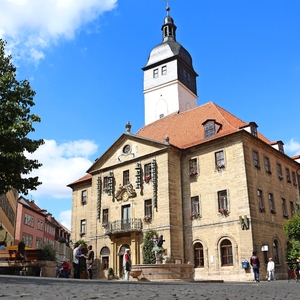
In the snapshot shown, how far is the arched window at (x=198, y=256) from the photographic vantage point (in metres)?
30.4

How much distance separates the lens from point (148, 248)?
31.0 metres

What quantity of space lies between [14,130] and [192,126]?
67.0 feet

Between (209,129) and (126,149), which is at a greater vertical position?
(209,129)

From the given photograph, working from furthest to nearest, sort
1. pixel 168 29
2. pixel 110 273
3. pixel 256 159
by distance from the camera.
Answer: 1. pixel 168 29
2. pixel 110 273
3. pixel 256 159

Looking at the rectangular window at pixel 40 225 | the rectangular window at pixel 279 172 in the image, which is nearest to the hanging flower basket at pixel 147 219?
the rectangular window at pixel 279 172

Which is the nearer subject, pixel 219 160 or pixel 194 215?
pixel 219 160

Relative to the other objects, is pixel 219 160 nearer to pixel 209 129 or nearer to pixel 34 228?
pixel 209 129

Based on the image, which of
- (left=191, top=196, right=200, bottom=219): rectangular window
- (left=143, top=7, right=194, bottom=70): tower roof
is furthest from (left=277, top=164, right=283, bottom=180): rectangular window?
(left=143, top=7, right=194, bottom=70): tower roof

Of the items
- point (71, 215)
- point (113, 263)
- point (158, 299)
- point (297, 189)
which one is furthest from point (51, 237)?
point (158, 299)

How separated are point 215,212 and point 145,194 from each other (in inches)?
259

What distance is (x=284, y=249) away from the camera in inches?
1243

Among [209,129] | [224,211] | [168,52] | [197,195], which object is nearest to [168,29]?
[168,52]

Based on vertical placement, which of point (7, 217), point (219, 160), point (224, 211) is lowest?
point (224, 211)

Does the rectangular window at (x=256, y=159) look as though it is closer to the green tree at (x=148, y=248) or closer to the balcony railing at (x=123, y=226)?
the green tree at (x=148, y=248)
